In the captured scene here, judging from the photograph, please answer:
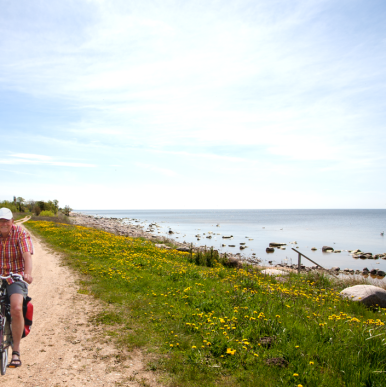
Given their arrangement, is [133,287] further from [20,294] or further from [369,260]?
[369,260]

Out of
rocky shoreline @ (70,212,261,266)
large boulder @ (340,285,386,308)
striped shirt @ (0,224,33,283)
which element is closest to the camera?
striped shirt @ (0,224,33,283)

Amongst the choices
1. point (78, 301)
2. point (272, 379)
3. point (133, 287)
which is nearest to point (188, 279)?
point (133, 287)

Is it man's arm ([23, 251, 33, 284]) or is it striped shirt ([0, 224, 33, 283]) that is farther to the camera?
striped shirt ([0, 224, 33, 283])

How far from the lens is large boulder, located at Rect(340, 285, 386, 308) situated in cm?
1008

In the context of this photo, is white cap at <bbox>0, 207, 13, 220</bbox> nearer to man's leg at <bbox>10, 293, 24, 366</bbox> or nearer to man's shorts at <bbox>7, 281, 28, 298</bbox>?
man's shorts at <bbox>7, 281, 28, 298</bbox>

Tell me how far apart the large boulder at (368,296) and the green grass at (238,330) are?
1.25ft

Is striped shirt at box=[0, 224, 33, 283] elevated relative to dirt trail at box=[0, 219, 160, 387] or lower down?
Result: elevated

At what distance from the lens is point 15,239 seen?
496 cm

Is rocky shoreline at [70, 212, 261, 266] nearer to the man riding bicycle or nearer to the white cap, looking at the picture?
the man riding bicycle

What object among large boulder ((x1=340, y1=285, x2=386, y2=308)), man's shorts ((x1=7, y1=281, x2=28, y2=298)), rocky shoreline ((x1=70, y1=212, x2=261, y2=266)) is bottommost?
rocky shoreline ((x1=70, y1=212, x2=261, y2=266))

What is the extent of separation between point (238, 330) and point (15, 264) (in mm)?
4922

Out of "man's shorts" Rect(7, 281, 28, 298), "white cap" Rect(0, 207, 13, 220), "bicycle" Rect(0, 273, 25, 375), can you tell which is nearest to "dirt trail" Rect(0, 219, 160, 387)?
"bicycle" Rect(0, 273, 25, 375)

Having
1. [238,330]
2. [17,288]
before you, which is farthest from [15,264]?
[238,330]

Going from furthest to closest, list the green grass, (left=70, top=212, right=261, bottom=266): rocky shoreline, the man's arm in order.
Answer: (left=70, top=212, right=261, bottom=266): rocky shoreline < the green grass < the man's arm
